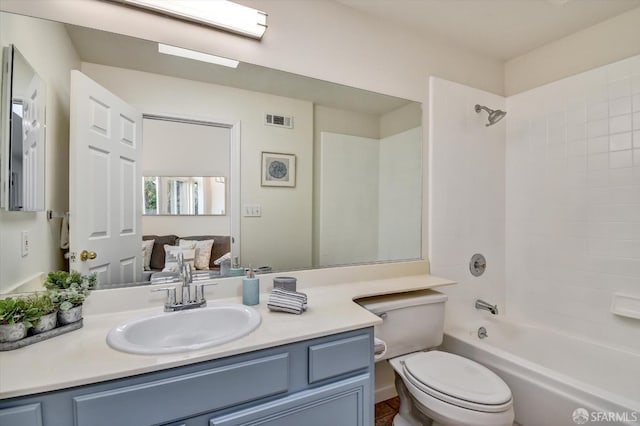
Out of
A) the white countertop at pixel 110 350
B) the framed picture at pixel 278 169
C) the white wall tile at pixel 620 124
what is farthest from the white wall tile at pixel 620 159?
the framed picture at pixel 278 169

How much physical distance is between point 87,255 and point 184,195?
44 cm

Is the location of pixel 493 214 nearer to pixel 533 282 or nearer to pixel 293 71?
pixel 533 282

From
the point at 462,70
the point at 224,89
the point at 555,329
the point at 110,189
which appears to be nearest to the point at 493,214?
the point at 555,329

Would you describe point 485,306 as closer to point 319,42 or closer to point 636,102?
point 636,102

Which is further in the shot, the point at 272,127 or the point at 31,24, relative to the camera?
the point at 272,127

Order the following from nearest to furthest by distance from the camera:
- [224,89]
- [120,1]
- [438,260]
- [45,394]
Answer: [45,394], [120,1], [224,89], [438,260]

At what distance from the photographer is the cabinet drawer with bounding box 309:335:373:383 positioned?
3.25ft

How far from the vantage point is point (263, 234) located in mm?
1534

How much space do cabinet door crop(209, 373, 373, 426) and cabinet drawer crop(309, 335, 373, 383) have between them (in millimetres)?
48

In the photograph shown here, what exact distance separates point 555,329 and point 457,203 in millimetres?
1098

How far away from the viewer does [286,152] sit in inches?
62.9

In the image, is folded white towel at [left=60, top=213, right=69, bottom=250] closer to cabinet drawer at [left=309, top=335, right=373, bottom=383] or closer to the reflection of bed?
the reflection of bed

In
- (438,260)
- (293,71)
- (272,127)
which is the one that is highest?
(293,71)

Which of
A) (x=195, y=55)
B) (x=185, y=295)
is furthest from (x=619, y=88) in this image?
(x=185, y=295)
